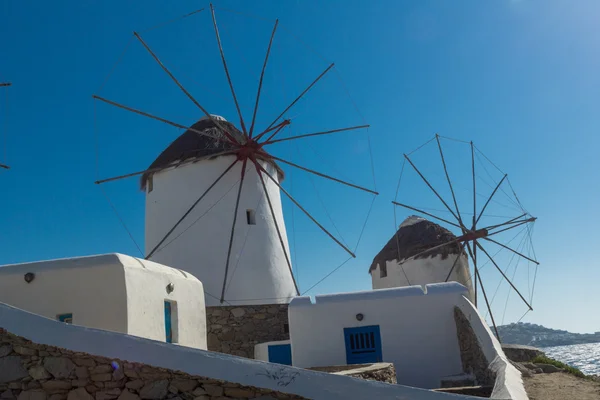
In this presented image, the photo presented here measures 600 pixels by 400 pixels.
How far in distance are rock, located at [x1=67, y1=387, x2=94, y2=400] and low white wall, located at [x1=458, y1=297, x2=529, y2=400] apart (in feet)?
10.9

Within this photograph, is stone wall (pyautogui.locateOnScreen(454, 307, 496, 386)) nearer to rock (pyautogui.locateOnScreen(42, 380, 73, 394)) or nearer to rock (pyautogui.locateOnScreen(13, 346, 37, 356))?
rock (pyautogui.locateOnScreen(42, 380, 73, 394))

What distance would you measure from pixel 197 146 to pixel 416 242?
11.0 meters

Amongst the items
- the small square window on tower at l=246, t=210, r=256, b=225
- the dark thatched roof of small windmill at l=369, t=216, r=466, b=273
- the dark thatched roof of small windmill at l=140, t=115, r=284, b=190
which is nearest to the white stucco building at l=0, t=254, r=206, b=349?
the dark thatched roof of small windmill at l=140, t=115, r=284, b=190

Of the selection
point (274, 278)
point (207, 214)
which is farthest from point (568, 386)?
point (207, 214)

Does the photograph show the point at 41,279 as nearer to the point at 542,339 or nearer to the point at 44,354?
the point at 44,354

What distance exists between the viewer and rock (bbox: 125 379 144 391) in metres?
4.61

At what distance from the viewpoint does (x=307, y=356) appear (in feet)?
36.4

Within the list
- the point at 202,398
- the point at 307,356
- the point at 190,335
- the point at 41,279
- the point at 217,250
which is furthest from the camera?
the point at 217,250

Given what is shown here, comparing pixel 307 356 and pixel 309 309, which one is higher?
pixel 309 309

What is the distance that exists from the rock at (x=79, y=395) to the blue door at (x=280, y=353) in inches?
317

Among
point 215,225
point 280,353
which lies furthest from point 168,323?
point 215,225

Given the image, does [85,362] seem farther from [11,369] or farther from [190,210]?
[190,210]

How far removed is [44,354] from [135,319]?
10.3 ft

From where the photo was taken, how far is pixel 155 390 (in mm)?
4578
